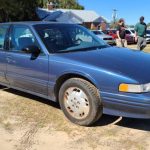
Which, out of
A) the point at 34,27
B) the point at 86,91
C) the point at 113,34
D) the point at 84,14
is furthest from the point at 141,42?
the point at 84,14

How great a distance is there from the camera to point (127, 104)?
4.70 m

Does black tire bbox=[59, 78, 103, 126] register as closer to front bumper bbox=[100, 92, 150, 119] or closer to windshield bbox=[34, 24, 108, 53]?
front bumper bbox=[100, 92, 150, 119]

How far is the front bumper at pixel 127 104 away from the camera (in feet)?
15.2

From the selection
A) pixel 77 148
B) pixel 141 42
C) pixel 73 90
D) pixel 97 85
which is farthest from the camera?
pixel 141 42

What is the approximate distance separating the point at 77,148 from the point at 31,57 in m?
2.05

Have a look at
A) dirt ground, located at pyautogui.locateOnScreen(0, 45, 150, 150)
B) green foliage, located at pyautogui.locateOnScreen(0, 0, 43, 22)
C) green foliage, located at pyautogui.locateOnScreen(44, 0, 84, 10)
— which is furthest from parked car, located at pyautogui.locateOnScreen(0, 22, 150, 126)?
green foliage, located at pyautogui.locateOnScreen(44, 0, 84, 10)

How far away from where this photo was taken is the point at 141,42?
1348cm

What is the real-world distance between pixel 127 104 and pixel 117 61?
802 mm

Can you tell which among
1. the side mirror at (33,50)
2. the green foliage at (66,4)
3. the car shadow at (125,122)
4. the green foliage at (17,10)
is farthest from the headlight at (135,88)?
the green foliage at (66,4)

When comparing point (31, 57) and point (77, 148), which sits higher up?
point (31, 57)

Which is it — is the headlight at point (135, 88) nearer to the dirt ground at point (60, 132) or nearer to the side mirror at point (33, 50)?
the dirt ground at point (60, 132)

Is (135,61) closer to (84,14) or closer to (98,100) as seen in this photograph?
(98,100)

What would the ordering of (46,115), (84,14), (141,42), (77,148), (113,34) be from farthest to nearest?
1. (84,14)
2. (113,34)
3. (141,42)
4. (46,115)
5. (77,148)

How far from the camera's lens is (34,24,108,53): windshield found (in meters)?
5.93
